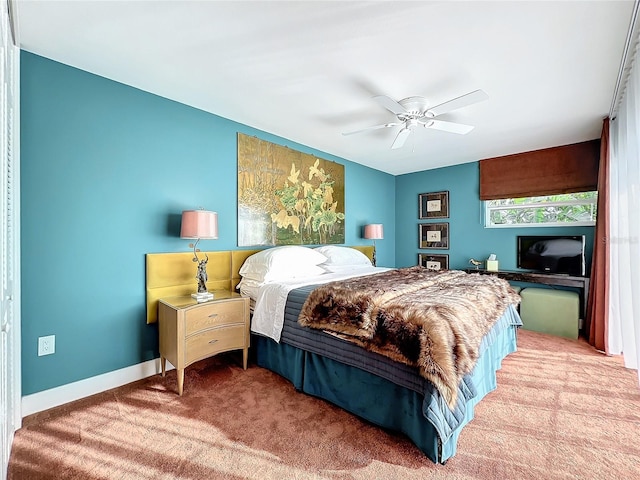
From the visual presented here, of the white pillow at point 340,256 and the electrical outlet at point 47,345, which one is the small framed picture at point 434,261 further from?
the electrical outlet at point 47,345

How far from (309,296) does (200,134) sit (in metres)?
1.89

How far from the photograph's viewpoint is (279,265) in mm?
2945

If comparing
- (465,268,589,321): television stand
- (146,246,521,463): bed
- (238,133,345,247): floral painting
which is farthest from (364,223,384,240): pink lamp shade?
(465,268,589,321): television stand

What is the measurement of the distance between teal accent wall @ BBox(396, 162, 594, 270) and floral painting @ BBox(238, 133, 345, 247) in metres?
1.62

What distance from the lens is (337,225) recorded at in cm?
439

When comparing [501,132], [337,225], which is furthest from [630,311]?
[337,225]

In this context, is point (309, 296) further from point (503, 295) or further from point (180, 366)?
point (503, 295)

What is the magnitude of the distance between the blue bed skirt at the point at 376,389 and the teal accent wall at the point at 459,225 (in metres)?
2.22

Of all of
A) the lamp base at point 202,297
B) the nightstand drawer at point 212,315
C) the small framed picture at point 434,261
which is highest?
the small framed picture at point 434,261

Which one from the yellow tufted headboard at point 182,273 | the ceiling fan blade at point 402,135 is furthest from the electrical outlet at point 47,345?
the ceiling fan blade at point 402,135

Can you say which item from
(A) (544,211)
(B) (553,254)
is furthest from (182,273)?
(A) (544,211)

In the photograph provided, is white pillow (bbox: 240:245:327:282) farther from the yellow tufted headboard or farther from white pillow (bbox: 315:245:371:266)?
white pillow (bbox: 315:245:371:266)

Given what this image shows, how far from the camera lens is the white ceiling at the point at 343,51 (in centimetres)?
165

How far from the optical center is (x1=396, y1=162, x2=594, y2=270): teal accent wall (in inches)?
175
